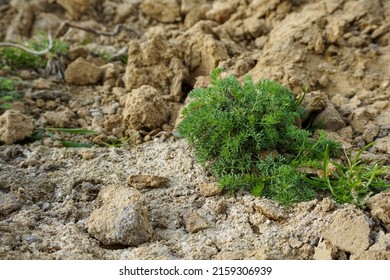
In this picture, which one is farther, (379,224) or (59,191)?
(59,191)

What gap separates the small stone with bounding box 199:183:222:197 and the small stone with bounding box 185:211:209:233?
22 centimetres

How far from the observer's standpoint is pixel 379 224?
3.47 m

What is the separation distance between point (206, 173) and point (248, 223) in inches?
21.2

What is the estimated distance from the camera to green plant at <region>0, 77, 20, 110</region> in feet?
15.8

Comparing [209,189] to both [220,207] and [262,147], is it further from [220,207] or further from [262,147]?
[262,147]

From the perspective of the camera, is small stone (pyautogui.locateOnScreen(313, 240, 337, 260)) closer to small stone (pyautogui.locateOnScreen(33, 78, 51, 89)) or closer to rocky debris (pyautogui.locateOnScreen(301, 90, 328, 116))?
rocky debris (pyautogui.locateOnScreen(301, 90, 328, 116))

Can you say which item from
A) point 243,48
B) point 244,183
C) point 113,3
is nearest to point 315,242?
point 244,183

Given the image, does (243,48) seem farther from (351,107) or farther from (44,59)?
(44,59)

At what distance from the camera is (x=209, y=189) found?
3.77m

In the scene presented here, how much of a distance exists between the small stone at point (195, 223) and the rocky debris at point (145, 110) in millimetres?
1084

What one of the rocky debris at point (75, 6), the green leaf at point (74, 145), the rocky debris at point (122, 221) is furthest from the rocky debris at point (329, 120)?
the rocky debris at point (75, 6)

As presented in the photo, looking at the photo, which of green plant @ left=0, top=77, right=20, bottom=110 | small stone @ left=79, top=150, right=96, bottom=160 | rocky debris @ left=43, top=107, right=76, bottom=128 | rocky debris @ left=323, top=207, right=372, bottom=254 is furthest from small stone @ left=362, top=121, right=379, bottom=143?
green plant @ left=0, top=77, right=20, bottom=110

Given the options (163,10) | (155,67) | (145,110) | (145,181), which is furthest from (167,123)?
(163,10)

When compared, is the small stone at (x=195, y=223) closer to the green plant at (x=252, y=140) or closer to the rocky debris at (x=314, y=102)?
the green plant at (x=252, y=140)
